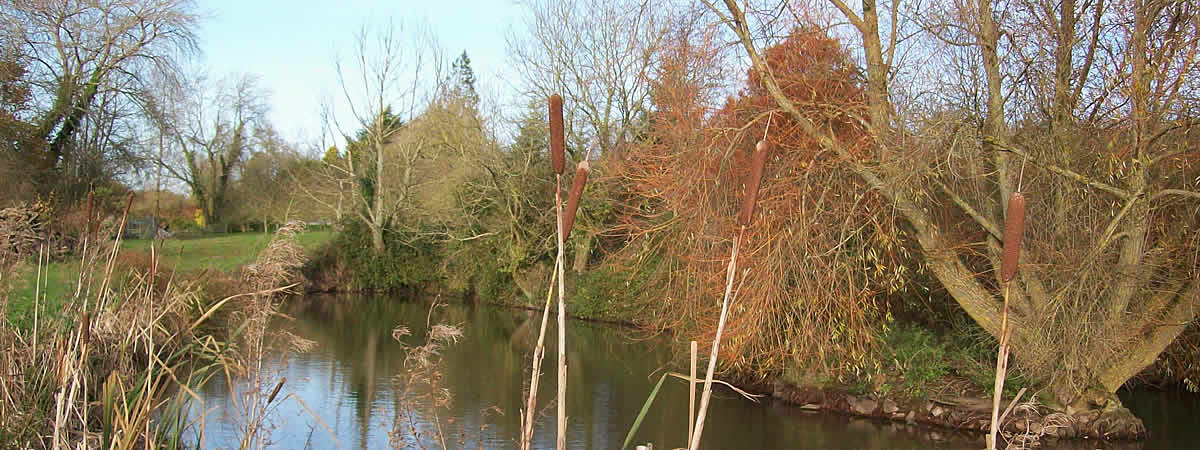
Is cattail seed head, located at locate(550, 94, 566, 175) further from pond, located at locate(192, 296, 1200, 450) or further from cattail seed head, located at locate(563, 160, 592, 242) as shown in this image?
pond, located at locate(192, 296, 1200, 450)

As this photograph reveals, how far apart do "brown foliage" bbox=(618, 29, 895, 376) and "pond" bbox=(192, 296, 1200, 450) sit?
2.63ft

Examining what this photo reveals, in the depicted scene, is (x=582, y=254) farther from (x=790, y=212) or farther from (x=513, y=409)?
(x=790, y=212)

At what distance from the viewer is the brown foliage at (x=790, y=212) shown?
8828mm

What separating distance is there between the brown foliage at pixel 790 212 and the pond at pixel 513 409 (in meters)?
0.80

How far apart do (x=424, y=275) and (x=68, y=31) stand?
402 inches

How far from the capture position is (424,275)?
25.1 meters

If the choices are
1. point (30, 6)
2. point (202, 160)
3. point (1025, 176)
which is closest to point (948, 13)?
point (1025, 176)

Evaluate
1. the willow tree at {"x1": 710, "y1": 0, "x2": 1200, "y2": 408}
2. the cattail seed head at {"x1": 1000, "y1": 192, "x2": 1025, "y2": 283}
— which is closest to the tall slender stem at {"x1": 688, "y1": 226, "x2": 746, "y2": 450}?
the cattail seed head at {"x1": 1000, "y1": 192, "x2": 1025, "y2": 283}

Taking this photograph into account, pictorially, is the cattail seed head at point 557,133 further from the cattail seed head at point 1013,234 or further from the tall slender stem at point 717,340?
the cattail seed head at point 1013,234

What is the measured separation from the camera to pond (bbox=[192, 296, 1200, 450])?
8359 millimetres

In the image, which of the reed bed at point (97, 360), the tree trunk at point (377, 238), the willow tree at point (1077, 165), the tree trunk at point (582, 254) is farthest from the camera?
the tree trunk at point (377, 238)

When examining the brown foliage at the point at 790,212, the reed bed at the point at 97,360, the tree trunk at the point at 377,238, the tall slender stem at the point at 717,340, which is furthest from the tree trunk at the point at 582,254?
the tall slender stem at the point at 717,340

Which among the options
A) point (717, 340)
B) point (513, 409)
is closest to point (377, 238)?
point (513, 409)

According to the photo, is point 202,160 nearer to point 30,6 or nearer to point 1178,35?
point 30,6
